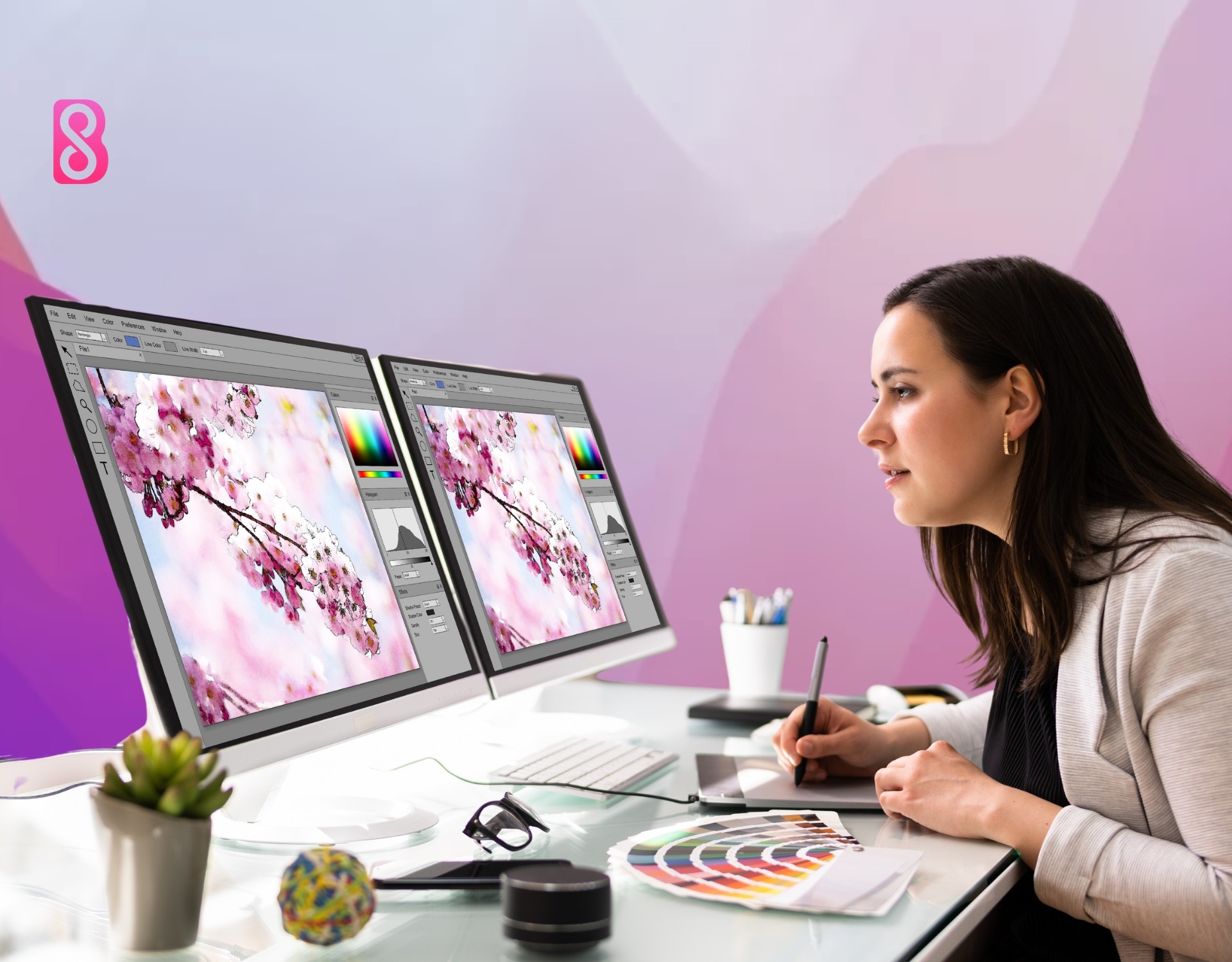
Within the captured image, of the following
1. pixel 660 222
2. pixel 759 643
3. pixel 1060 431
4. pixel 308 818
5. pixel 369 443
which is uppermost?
pixel 660 222

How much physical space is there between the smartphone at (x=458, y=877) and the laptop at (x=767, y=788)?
0.31 m

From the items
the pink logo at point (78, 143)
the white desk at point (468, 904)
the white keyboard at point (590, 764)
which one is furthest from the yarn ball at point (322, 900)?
the pink logo at point (78, 143)

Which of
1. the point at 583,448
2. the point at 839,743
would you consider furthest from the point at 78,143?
the point at 839,743

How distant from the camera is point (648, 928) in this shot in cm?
71

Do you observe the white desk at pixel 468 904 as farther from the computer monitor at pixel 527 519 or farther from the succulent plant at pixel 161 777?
the computer monitor at pixel 527 519

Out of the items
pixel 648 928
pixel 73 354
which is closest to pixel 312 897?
pixel 648 928

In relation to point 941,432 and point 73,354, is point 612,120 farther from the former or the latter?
point 73,354

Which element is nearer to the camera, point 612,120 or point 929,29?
point 929,29

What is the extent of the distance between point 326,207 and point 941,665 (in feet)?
7.82

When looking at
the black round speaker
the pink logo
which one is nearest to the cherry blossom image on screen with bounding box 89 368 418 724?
the black round speaker

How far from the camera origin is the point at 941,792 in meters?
1.00

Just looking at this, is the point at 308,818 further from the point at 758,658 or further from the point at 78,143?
the point at 78,143

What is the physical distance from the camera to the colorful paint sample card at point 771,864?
2.50 feet

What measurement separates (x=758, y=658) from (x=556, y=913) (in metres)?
1.12
